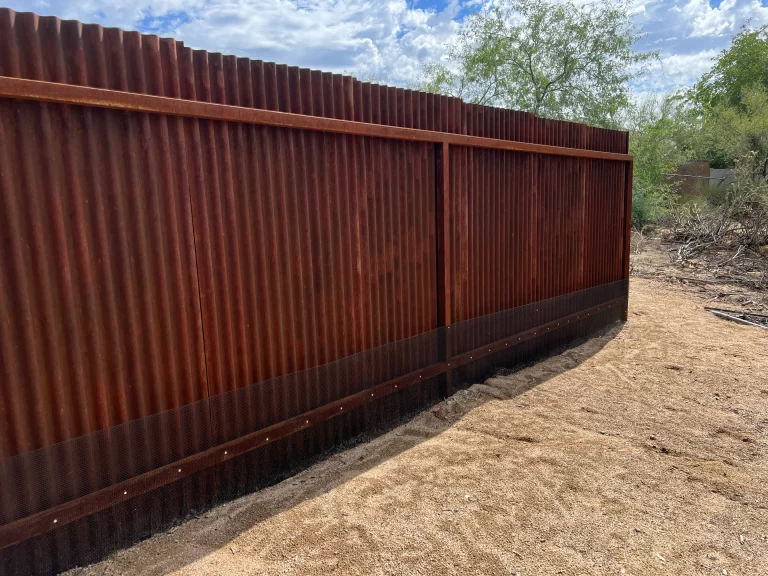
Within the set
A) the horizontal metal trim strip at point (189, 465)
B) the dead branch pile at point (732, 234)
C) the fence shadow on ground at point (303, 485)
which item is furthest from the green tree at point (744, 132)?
the horizontal metal trim strip at point (189, 465)

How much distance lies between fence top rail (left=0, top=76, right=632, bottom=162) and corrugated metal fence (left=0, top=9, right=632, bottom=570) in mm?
10

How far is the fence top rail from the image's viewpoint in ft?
6.73

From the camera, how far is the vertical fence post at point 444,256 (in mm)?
4142

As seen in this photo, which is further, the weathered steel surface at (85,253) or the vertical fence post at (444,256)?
the vertical fence post at (444,256)

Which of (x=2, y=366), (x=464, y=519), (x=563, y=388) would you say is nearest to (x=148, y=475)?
(x=2, y=366)

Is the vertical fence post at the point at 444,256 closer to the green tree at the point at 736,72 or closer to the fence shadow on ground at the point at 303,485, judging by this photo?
the fence shadow on ground at the point at 303,485

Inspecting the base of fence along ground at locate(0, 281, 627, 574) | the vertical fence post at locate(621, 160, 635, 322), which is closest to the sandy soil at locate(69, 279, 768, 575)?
the base of fence along ground at locate(0, 281, 627, 574)

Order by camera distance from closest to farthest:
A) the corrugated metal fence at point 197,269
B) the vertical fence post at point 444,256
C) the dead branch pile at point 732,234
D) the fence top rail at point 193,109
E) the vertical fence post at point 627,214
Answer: the fence top rail at point 193,109
the corrugated metal fence at point 197,269
the vertical fence post at point 444,256
the vertical fence post at point 627,214
the dead branch pile at point 732,234

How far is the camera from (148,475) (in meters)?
2.54

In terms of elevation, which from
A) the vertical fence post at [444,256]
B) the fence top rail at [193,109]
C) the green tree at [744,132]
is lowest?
the vertical fence post at [444,256]

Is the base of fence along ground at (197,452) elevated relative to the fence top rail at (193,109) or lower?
lower

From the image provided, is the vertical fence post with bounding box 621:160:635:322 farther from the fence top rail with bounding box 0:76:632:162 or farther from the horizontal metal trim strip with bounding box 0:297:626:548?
the horizontal metal trim strip with bounding box 0:297:626:548

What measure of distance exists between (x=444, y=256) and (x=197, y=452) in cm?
240

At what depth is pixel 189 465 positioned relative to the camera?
2.70 metres
